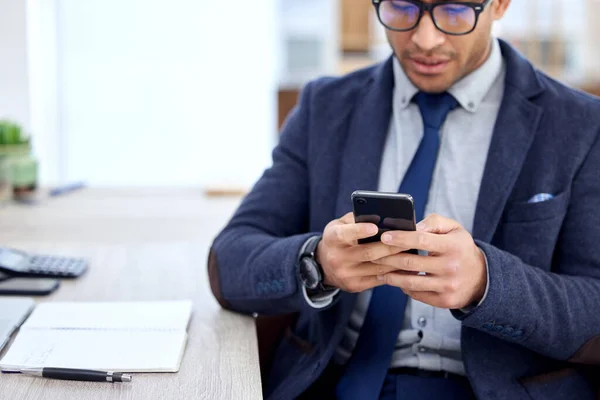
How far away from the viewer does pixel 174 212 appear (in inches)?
75.7

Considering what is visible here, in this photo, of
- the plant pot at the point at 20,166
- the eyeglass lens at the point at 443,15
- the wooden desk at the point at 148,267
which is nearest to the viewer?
the wooden desk at the point at 148,267

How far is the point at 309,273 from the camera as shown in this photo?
3.73 feet

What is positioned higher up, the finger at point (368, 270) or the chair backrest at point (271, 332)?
the finger at point (368, 270)

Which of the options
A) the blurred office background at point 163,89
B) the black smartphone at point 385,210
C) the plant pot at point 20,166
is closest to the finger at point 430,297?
the black smartphone at point 385,210

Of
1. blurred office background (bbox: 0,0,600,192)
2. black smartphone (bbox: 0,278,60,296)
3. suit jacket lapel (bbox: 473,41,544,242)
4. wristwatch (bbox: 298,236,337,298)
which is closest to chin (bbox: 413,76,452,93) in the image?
suit jacket lapel (bbox: 473,41,544,242)

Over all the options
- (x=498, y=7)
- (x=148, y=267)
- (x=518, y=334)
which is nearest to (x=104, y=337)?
(x=148, y=267)

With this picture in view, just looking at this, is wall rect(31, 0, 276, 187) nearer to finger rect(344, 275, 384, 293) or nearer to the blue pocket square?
the blue pocket square

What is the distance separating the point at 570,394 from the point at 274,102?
169 inches

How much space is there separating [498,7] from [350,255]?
586mm

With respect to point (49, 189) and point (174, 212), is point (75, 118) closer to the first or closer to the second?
point (49, 189)

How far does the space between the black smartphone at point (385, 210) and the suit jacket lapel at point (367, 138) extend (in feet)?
1.02

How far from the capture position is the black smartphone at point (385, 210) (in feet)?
3.00

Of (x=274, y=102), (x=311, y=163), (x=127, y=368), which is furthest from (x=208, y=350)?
(x=274, y=102)

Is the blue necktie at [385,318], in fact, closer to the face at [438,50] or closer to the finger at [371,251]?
the face at [438,50]
